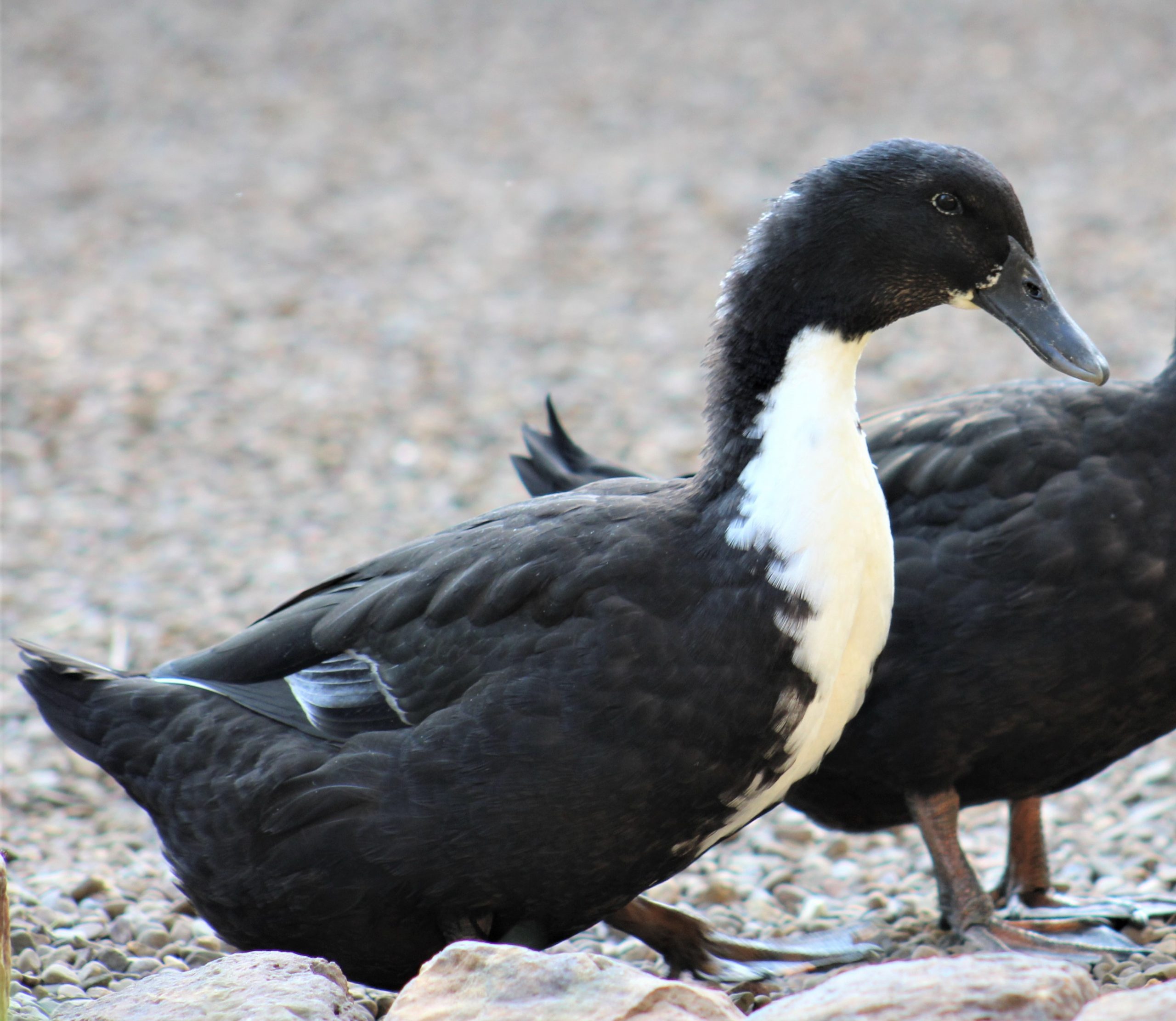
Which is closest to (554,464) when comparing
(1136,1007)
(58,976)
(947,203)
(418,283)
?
(947,203)

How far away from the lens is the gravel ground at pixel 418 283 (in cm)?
546

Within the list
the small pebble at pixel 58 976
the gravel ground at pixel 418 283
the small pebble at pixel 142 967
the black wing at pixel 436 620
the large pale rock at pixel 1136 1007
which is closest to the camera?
the large pale rock at pixel 1136 1007

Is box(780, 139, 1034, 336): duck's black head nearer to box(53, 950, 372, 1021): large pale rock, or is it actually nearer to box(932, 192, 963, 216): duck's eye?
box(932, 192, 963, 216): duck's eye

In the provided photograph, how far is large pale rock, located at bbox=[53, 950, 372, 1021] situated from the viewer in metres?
3.00

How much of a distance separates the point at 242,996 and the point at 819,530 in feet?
4.97

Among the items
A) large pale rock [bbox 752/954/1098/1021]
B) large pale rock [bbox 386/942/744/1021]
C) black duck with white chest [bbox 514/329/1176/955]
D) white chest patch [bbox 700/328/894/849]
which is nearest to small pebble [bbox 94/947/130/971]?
large pale rock [bbox 386/942/744/1021]

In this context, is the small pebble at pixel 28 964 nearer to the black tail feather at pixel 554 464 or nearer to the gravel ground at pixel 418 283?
the gravel ground at pixel 418 283

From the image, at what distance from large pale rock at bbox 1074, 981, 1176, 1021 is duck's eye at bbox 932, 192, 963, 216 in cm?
177

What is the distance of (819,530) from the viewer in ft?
11.3

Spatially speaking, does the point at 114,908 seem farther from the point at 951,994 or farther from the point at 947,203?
the point at 947,203

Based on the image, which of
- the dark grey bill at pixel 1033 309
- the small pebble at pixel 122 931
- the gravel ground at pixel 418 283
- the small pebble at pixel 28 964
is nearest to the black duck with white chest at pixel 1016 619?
the dark grey bill at pixel 1033 309

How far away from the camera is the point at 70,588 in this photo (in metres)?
7.27

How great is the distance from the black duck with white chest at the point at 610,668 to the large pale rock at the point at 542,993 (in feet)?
1.59

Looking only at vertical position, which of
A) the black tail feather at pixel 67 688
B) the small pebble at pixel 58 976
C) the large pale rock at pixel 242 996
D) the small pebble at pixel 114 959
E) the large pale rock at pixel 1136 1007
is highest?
the black tail feather at pixel 67 688
